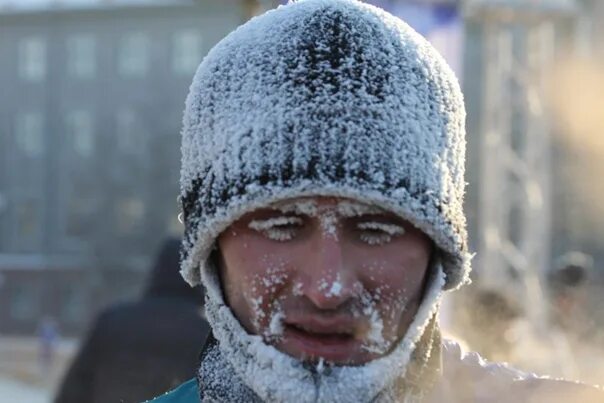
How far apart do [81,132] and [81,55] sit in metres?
1.92

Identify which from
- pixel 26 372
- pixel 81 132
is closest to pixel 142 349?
pixel 26 372

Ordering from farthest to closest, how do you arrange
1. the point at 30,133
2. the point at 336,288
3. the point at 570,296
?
the point at 30,133 → the point at 570,296 → the point at 336,288

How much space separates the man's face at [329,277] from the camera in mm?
1001

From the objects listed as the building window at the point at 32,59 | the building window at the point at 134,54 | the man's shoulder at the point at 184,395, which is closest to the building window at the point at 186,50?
the building window at the point at 134,54

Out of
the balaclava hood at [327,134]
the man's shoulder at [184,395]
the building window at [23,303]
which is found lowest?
the building window at [23,303]

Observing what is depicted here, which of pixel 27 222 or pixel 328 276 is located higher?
pixel 328 276

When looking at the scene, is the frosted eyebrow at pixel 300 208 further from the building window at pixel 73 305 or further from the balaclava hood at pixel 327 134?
the building window at pixel 73 305

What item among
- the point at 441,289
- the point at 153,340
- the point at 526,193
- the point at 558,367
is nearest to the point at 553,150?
the point at 526,193

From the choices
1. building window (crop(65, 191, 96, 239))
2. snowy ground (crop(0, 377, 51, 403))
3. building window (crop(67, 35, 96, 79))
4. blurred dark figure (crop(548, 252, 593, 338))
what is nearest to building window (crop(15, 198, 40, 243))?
building window (crop(65, 191, 96, 239))

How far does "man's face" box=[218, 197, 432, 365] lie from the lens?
100cm

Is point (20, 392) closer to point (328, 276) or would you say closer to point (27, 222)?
point (328, 276)

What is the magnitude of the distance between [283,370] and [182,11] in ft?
81.9

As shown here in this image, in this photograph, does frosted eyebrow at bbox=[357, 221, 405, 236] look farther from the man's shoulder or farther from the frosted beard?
the man's shoulder

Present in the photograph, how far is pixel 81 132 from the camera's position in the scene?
25.8 m
